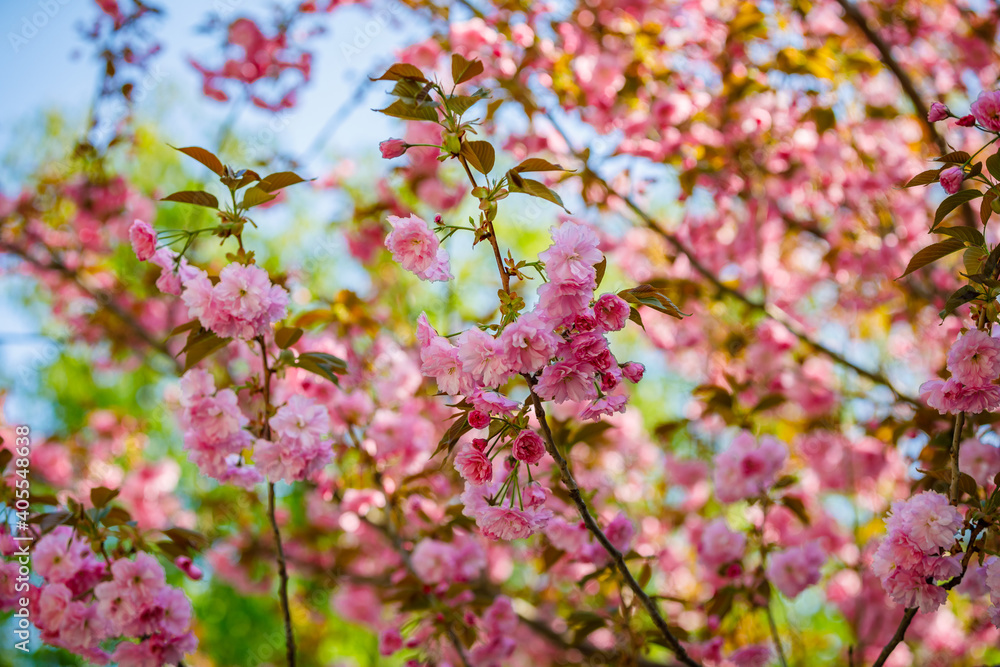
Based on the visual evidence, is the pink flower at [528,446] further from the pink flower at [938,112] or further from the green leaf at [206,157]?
the pink flower at [938,112]

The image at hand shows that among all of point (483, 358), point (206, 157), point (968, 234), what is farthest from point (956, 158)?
point (206, 157)

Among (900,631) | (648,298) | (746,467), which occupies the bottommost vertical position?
(900,631)

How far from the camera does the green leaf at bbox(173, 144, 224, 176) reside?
1.35m

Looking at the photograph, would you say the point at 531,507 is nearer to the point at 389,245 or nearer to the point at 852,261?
the point at 389,245

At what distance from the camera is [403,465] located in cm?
265

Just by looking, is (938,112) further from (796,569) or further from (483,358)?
(796,569)

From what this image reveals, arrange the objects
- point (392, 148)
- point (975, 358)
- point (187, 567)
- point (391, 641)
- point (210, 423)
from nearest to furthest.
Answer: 1. point (975, 358)
2. point (392, 148)
3. point (210, 423)
4. point (187, 567)
5. point (391, 641)

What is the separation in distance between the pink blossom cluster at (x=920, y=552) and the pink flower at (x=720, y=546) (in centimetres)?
98

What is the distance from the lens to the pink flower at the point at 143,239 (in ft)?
4.63

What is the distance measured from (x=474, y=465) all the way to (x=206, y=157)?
2.74ft

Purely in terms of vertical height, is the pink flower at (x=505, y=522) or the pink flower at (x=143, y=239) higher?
the pink flower at (x=143, y=239)

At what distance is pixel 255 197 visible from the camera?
139cm

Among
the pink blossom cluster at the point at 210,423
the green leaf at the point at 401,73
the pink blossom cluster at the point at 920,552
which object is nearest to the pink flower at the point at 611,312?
the green leaf at the point at 401,73

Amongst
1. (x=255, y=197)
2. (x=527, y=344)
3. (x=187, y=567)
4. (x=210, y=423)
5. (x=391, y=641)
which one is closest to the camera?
(x=527, y=344)
